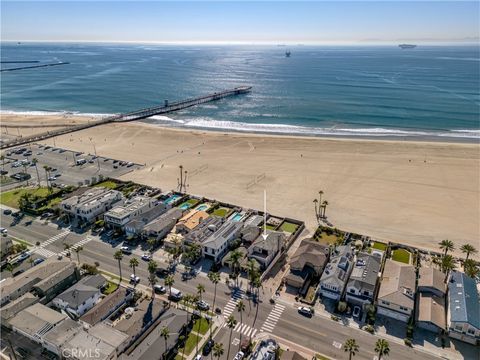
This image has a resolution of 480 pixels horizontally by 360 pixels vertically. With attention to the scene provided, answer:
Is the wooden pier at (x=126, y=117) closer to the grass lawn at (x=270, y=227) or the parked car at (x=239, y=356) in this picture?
the grass lawn at (x=270, y=227)

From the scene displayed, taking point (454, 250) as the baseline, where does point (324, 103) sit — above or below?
above

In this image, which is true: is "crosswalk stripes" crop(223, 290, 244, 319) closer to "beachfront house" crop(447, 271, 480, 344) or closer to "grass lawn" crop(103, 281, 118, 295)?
"grass lawn" crop(103, 281, 118, 295)

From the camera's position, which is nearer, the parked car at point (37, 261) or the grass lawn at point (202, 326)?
the grass lawn at point (202, 326)

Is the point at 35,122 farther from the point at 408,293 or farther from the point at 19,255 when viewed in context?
the point at 408,293

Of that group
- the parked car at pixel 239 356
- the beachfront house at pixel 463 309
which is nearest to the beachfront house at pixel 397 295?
the beachfront house at pixel 463 309

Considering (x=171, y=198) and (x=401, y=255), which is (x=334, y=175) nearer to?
(x=401, y=255)

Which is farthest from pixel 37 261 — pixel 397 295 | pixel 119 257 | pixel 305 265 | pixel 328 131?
pixel 328 131

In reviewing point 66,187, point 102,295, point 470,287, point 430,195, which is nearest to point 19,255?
point 102,295
